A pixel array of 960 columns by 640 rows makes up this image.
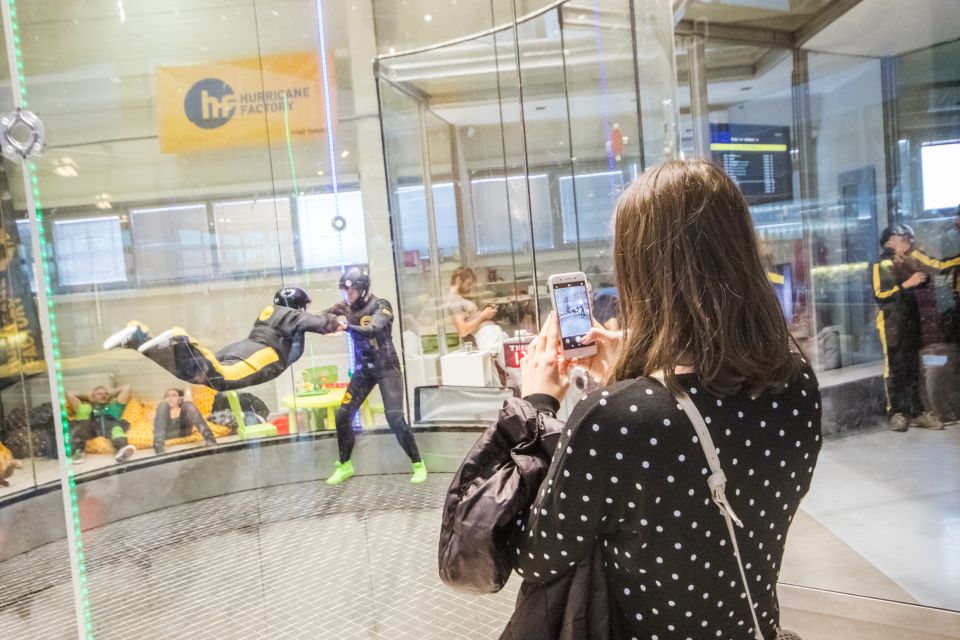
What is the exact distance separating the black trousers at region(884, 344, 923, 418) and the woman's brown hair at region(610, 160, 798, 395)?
9.85 ft

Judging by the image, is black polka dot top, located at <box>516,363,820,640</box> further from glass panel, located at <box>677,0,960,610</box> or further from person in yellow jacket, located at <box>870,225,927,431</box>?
person in yellow jacket, located at <box>870,225,927,431</box>

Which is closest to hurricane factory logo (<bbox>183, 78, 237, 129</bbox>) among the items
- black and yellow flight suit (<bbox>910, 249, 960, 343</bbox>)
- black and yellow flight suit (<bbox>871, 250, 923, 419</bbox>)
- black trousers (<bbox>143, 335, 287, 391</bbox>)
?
black trousers (<bbox>143, 335, 287, 391</bbox>)

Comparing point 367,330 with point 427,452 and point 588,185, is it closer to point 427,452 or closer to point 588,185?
point 427,452

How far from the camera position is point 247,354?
76.8 inches

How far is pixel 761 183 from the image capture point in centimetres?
371

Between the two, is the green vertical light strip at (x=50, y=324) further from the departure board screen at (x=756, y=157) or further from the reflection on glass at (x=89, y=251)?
the departure board screen at (x=756, y=157)

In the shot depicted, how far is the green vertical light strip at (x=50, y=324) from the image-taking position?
1669 millimetres

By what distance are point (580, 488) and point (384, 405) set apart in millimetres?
1481

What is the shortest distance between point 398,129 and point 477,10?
0.61m

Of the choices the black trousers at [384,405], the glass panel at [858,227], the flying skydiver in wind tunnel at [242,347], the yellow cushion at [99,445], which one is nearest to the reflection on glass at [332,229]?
the flying skydiver in wind tunnel at [242,347]

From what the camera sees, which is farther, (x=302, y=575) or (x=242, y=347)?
(x=302, y=575)

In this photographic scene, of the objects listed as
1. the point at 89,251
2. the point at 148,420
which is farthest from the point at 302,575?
the point at 89,251

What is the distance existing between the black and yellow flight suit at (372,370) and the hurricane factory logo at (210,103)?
0.66 m

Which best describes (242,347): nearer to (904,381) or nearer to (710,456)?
(710,456)
